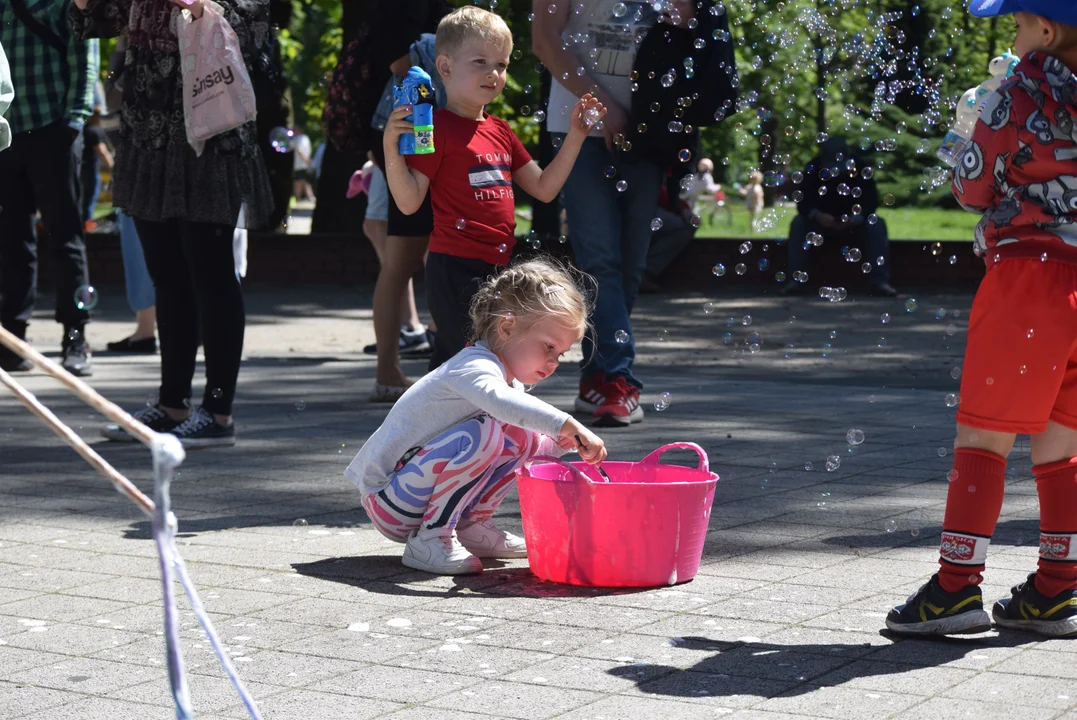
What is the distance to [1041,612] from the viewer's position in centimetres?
338

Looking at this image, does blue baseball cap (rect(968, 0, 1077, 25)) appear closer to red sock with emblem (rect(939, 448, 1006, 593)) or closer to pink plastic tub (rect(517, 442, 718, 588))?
red sock with emblem (rect(939, 448, 1006, 593))

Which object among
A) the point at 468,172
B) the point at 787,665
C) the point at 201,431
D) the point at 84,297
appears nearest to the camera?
the point at 787,665

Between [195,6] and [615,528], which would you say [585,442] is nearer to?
[615,528]

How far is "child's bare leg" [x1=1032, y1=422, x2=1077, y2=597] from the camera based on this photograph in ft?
11.2

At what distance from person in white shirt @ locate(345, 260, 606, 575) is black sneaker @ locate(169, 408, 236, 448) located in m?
1.90

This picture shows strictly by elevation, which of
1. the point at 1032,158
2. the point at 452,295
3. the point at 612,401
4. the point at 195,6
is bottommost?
the point at 612,401

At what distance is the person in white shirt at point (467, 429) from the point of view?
155 inches

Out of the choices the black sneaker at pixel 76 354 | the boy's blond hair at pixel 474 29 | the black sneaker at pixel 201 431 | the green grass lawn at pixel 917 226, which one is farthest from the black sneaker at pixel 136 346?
the green grass lawn at pixel 917 226

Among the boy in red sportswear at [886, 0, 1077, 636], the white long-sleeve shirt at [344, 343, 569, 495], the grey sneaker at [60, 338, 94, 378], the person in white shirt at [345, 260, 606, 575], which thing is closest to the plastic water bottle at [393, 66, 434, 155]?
the person in white shirt at [345, 260, 606, 575]

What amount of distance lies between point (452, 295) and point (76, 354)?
12.9 feet

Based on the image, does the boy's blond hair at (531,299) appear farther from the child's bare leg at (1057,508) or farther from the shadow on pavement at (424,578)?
the child's bare leg at (1057,508)

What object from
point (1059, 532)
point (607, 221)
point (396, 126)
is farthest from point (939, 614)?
point (607, 221)

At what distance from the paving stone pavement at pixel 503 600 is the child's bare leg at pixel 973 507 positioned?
157 mm

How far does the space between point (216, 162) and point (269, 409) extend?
183 cm
